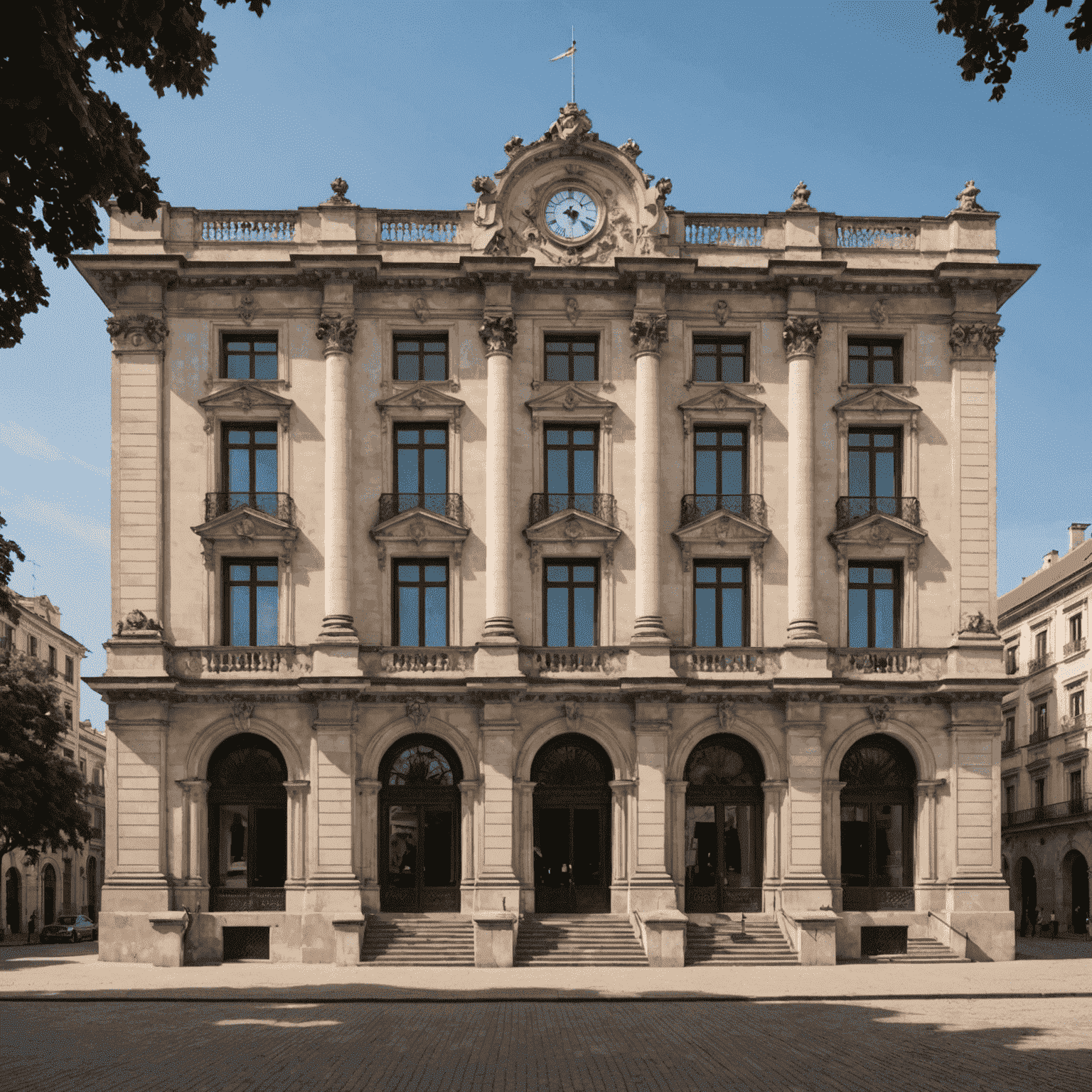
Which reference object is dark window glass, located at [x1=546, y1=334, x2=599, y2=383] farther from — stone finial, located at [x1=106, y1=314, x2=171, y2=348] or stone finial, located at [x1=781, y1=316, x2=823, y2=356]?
stone finial, located at [x1=106, y1=314, x2=171, y2=348]

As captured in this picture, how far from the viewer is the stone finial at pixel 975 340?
42938mm

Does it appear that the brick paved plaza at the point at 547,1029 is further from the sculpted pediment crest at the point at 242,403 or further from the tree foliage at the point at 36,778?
the sculpted pediment crest at the point at 242,403

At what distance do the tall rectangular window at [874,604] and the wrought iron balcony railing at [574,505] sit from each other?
26.0 ft

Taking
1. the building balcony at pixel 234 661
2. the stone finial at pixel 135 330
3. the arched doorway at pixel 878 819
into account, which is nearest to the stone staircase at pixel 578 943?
the arched doorway at pixel 878 819

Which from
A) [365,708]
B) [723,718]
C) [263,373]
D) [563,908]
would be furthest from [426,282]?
[563,908]

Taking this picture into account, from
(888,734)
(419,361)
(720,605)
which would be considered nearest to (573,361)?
(419,361)

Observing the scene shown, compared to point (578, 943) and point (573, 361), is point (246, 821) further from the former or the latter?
point (573, 361)

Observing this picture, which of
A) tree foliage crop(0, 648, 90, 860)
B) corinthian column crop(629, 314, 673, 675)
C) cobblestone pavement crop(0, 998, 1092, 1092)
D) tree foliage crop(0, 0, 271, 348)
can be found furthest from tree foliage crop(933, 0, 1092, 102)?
tree foliage crop(0, 648, 90, 860)

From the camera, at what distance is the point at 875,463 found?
142 feet

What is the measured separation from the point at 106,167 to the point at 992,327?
108ft

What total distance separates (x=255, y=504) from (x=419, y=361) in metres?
6.95

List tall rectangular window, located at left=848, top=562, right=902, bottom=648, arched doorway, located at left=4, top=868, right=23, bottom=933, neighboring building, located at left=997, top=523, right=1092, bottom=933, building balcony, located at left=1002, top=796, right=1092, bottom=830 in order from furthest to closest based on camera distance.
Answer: arched doorway, located at left=4, top=868, right=23, bottom=933 < neighboring building, located at left=997, top=523, right=1092, bottom=933 < building balcony, located at left=1002, top=796, right=1092, bottom=830 < tall rectangular window, located at left=848, top=562, right=902, bottom=648

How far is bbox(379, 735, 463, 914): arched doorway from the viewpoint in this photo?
1613 inches

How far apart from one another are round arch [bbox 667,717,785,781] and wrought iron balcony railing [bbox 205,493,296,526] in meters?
13.9
